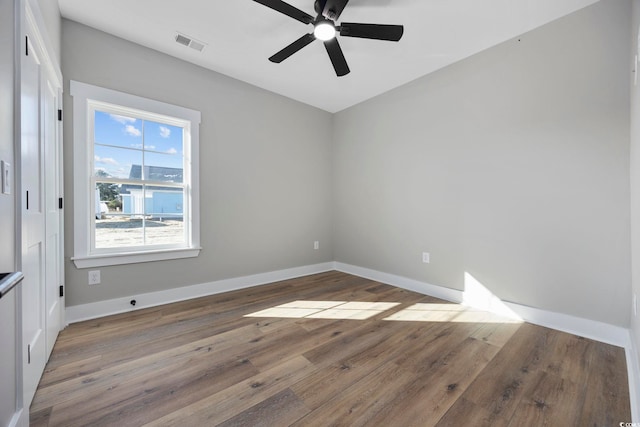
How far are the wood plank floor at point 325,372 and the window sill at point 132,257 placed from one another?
491 mm

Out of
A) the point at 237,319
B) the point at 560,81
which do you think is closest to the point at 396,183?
the point at 560,81

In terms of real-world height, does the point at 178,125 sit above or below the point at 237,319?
above

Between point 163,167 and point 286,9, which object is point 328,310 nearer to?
point 163,167

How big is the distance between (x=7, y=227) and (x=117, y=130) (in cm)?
181

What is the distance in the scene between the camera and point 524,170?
2.36m

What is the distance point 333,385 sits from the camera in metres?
1.50

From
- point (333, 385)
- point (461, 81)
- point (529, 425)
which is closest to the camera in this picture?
point (529, 425)

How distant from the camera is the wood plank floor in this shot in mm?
1290

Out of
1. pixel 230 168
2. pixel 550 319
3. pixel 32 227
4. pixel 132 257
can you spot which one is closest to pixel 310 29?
pixel 230 168

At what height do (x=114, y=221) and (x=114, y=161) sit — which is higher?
(x=114, y=161)

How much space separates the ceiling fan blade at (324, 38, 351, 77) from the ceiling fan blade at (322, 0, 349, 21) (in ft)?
0.54

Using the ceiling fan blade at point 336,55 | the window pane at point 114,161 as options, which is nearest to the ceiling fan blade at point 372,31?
the ceiling fan blade at point 336,55

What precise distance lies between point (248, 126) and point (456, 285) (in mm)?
3067

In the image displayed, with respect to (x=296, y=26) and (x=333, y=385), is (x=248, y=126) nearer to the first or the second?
(x=296, y=26)
